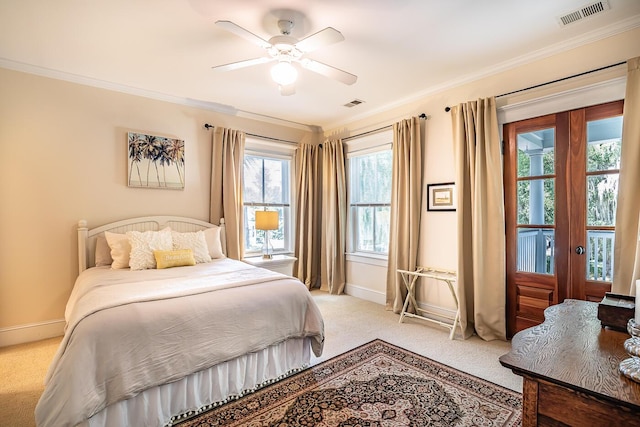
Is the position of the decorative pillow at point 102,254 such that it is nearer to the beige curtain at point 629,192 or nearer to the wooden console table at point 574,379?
the wooden console table at point 574,379

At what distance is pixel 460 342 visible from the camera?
3.01m

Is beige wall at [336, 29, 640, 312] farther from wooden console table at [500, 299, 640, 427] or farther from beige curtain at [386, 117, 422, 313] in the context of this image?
wooden console table at [500, 299, 640, 427]

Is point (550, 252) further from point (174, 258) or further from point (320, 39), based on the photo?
point (174, 258)

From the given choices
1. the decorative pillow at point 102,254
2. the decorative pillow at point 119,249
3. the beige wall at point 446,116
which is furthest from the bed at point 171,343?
the beige wall at point 446,116

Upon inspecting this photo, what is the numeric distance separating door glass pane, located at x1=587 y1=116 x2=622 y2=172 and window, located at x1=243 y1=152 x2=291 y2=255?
367 cm

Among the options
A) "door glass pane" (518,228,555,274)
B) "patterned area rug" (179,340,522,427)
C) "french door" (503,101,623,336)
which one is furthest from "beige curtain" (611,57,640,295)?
"patterned area rug" (179,340,522,427)

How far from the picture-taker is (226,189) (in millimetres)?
4156

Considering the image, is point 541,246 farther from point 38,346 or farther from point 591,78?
point 38,346

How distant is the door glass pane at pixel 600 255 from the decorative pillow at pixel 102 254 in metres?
4.45

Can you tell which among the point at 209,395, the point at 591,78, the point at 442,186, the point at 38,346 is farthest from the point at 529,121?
the point at 38,346

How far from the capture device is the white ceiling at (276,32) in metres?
2.18

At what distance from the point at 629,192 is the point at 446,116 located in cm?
178

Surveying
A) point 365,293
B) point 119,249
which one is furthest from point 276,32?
point 365,293

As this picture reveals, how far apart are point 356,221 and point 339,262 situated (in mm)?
694
